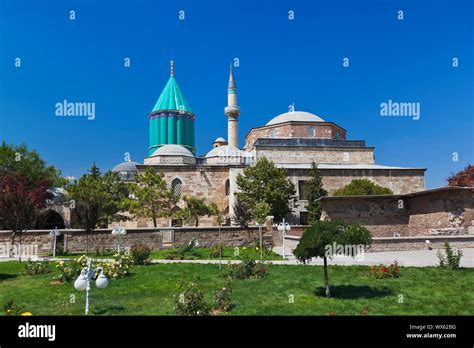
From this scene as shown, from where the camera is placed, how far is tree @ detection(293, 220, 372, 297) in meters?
7.83

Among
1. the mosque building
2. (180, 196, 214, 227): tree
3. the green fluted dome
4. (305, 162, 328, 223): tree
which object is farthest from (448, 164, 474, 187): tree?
the green fluted dome

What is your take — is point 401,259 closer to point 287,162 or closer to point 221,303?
point 221,303

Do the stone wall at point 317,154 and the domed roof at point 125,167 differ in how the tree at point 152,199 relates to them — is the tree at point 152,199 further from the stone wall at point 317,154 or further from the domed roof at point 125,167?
the domed roof at point 125,167

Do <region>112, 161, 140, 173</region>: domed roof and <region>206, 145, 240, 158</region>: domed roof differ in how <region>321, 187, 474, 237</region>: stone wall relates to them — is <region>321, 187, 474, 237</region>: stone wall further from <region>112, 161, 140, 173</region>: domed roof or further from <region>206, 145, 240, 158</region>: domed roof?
<region>112, 161, 140, 173</region>: domed roof

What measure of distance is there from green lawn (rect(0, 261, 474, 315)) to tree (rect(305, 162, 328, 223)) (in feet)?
42.5

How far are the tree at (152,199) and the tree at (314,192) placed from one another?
9572mm

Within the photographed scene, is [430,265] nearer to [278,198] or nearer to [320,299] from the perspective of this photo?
[320,299]

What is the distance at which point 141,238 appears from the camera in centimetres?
1803

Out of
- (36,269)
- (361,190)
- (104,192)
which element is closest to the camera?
(36,269)

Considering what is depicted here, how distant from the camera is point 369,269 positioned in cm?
1051

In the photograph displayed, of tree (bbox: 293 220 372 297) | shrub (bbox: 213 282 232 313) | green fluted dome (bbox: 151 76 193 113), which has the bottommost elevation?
shrub (bbox: 213 282 232 313)

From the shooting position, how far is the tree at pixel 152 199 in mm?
24453

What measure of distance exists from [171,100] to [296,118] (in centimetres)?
1793

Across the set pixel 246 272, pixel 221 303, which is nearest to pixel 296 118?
pixel 246 272
